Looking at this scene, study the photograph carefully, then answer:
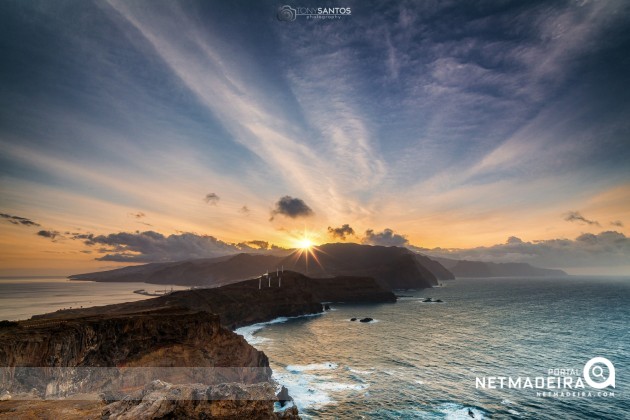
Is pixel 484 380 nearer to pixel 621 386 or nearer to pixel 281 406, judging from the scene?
pixel 621 386

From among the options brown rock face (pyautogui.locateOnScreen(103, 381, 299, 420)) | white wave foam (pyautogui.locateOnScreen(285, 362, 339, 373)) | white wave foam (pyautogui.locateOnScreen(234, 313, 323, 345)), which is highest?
brown rock face (pyautogui.locateOnScreen(103, 381, 299, 420))

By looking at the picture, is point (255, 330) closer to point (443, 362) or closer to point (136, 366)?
point (443, 362)

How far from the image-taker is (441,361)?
A: 6162 cm

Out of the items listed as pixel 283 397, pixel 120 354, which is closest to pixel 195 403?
pixel 120 354

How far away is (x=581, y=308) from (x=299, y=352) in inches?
5607

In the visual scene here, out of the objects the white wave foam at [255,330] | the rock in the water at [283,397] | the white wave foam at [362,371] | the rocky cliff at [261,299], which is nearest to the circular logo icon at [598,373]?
the white wave foam at [362,371]

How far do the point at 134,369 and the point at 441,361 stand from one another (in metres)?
56.7

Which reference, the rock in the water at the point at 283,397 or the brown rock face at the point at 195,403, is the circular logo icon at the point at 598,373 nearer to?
the rock in the water at the point at 283,397

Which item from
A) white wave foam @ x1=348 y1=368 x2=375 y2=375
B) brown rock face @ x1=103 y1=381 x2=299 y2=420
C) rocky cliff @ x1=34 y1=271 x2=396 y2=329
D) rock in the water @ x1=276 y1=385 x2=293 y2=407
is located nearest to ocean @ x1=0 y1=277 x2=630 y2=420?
white wave foam @ x1=348 y1=368 x2=375 y2=375

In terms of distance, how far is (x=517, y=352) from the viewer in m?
67.5

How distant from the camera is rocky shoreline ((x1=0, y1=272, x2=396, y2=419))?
16172 mm

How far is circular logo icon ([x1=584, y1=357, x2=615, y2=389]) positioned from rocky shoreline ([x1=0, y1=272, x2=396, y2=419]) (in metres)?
53.3

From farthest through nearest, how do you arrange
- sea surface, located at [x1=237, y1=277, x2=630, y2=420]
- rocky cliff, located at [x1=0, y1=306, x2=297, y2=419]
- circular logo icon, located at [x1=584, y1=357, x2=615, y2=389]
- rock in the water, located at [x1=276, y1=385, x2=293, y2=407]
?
circular logo icon, located at [x1=584, y1=357, x2=615, y2=389] → rock in the water, located at [x1=276, y1=385, x2=293, y2=407] → sea surface, located at [x1=237, y1=277, x2=630, y2=420] → rocky cliff, located at [x1=0, y1=306, x2=297, y2=419]

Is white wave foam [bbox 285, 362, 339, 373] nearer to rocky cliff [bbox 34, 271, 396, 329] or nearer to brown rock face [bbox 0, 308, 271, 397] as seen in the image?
brown rock face [bbox 0, 308, 271, 397]
